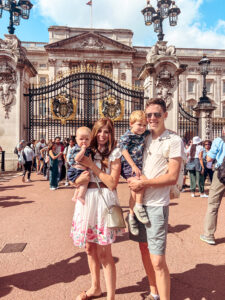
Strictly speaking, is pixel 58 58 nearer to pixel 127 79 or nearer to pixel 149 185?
pixel 127 79

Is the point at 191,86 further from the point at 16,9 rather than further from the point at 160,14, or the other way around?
the point at 16,9

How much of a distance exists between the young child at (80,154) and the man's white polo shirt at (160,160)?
624mm

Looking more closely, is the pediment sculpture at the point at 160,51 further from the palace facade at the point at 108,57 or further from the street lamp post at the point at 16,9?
the palace facade at the point at 108,57

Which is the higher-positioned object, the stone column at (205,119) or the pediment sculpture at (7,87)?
the pediment sculpture at (7,87)

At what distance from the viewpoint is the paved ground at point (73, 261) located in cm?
273

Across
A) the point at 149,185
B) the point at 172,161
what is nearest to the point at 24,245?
the point at 149,185

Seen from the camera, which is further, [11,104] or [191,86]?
[191,86]

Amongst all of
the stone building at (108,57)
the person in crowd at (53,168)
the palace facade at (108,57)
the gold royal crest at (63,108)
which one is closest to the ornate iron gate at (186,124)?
the gold royal crest at (63,108)

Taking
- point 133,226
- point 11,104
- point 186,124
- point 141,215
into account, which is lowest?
point 133,226

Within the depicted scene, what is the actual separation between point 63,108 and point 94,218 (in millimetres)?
11764

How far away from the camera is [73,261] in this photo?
3.42 metres

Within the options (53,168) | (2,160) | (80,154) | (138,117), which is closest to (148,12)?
(53,168)

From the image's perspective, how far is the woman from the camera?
2.35 m

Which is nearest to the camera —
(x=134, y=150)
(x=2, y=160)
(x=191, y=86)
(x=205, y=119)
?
(x=134, y=150)
